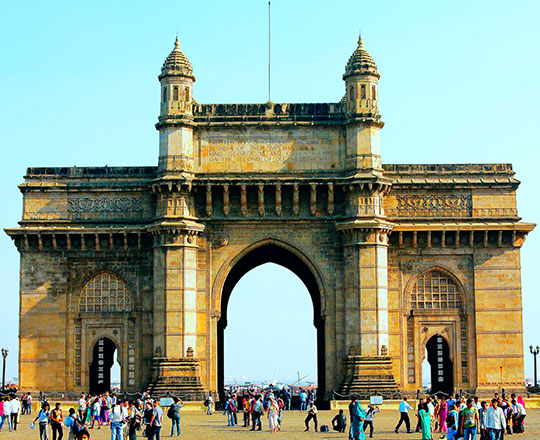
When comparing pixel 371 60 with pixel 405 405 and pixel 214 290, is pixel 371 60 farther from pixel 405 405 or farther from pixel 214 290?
pixel 405 405

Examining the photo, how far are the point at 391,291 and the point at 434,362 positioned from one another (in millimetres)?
8454

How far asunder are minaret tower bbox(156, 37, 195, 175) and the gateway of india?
0.07 m

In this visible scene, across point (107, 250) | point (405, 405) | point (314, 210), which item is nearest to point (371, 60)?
point (314, 210)

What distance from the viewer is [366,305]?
48.6 metres

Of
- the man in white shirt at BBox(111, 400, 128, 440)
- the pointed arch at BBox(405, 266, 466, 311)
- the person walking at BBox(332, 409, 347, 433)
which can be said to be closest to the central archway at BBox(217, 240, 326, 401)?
the pointed arch at BBox(405, 266, 466, 311)

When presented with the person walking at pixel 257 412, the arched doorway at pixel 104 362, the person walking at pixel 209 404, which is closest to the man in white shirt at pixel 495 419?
the person walking at pixel 257 412

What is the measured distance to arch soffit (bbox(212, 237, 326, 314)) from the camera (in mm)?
50000

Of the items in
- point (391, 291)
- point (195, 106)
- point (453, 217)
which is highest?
point (195, 106)

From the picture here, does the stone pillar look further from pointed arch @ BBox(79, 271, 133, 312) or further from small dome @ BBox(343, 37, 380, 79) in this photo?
pointed arch @ BBox(79, 271, 133, 312)

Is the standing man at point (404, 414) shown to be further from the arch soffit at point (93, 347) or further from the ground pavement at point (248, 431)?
the arch soffit at point (93, 347)

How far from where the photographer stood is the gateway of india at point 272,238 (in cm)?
4959

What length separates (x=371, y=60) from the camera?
50.8 meters

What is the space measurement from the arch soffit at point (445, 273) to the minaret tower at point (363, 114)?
536 centimetres

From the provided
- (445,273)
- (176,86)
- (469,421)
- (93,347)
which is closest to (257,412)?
(469,421)
